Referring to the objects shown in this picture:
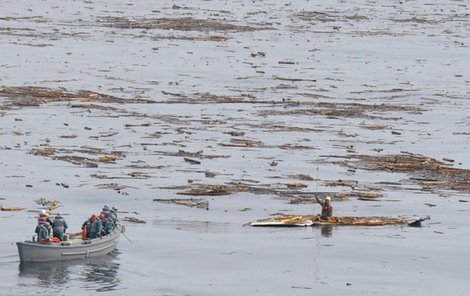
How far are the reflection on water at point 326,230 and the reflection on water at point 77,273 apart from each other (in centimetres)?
876

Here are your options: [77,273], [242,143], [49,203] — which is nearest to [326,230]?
[49,203]

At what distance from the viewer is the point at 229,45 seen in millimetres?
114688

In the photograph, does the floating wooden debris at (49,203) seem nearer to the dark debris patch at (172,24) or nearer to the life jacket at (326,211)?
the life jacket at (326,211)

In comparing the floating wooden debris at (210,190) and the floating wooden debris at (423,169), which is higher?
the floating wooden debris at (423,169)

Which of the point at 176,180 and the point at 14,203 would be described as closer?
the point at 14,203

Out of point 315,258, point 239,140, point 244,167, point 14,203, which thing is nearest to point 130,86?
point 239,140

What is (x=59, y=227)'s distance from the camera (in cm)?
4584

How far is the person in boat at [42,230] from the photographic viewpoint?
45000mm

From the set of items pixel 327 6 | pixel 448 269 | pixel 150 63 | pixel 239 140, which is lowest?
pixel 448 269

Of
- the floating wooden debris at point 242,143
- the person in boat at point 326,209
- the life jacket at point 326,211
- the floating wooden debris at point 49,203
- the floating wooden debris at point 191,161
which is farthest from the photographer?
the floating wooden debris at point 242,143

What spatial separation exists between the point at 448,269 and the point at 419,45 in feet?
261

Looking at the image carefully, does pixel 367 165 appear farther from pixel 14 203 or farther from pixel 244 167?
pixel 14 203

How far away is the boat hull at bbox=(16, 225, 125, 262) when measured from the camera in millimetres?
44812

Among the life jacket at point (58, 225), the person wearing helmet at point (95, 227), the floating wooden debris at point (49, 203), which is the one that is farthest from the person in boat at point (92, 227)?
the floating wooden debris at point (49, 203)
